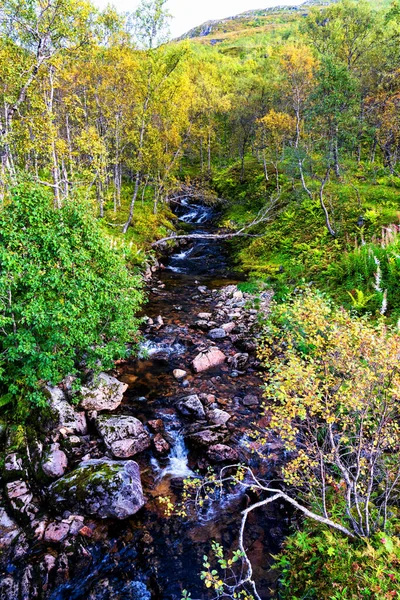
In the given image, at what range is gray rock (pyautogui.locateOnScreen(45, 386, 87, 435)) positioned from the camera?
10.3 metres

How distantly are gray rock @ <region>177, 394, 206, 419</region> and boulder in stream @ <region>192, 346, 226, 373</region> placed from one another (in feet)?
7.69

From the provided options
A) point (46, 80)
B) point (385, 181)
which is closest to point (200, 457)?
point (46, 80)

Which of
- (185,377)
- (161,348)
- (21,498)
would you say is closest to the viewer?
(21,498)

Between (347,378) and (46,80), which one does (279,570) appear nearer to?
(347,378)

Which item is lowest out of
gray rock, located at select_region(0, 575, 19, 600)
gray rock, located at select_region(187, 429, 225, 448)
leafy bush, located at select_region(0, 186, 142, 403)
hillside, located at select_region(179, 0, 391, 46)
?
gray rock, located at select_region(187, 429, 225, 448)

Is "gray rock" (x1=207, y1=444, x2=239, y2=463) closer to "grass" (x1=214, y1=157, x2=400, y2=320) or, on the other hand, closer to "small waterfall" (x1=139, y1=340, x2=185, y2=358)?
"small waterfall" (x1=139, y1=340, x2=185, y2=358)

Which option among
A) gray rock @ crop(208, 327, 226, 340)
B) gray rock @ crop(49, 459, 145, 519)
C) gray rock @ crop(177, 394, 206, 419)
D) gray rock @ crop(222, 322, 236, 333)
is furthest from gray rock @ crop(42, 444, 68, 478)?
gray rock @ crop(222, 322, 236, 333)

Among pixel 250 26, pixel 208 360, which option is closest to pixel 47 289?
pixel 208 360

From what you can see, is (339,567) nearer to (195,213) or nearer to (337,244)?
(337,244)

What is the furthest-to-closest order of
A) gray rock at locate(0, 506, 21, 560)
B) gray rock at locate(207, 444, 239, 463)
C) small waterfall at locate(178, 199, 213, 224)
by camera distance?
small waterfall at locate(178, 199, 213, 224), gray rock at locate(207, 444, 239, 463), gray rock at locate(0, 506, 21, 560)

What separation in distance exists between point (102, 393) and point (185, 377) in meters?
3.58

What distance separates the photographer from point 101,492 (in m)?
8.36

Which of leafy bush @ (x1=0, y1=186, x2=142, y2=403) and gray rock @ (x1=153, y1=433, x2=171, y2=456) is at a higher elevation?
leafy bush @ (x1=0, y1=186, x2=142, y2=403)

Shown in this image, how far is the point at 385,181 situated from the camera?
28203mm
